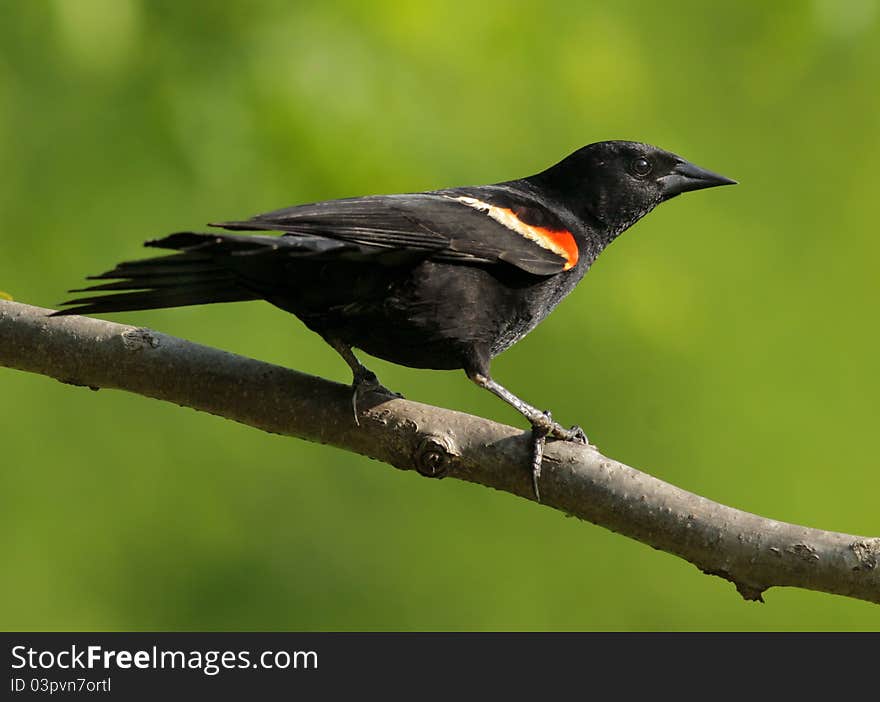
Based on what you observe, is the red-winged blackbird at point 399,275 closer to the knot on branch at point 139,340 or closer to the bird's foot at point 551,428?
the bird's foot at point 551,428

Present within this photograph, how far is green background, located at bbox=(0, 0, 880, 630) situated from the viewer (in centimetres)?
493

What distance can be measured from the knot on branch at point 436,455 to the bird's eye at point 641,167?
2091 mm

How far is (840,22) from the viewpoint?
17.8 feet

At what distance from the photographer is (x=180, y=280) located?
411 cm

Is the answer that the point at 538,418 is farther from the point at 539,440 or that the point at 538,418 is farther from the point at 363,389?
the point at 363,389

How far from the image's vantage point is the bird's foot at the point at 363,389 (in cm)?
389

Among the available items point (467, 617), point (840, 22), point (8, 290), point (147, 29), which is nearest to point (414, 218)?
point (147, 29)

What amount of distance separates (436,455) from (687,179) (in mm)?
2247

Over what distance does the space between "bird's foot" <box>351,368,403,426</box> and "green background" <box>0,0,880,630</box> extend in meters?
1.08

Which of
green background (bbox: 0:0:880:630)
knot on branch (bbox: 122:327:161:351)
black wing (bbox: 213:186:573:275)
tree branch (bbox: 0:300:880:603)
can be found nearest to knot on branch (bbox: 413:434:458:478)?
tree branch (bbox: 0:300:880:603)

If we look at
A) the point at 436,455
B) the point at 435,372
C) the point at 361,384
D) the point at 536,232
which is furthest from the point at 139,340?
the point at 435,372

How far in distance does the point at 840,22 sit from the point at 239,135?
2.69 m

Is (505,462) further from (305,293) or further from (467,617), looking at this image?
(467,617)

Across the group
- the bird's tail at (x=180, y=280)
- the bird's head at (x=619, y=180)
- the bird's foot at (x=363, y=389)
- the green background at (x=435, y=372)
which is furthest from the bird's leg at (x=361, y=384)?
the bird's head at (x=619, y=180)
